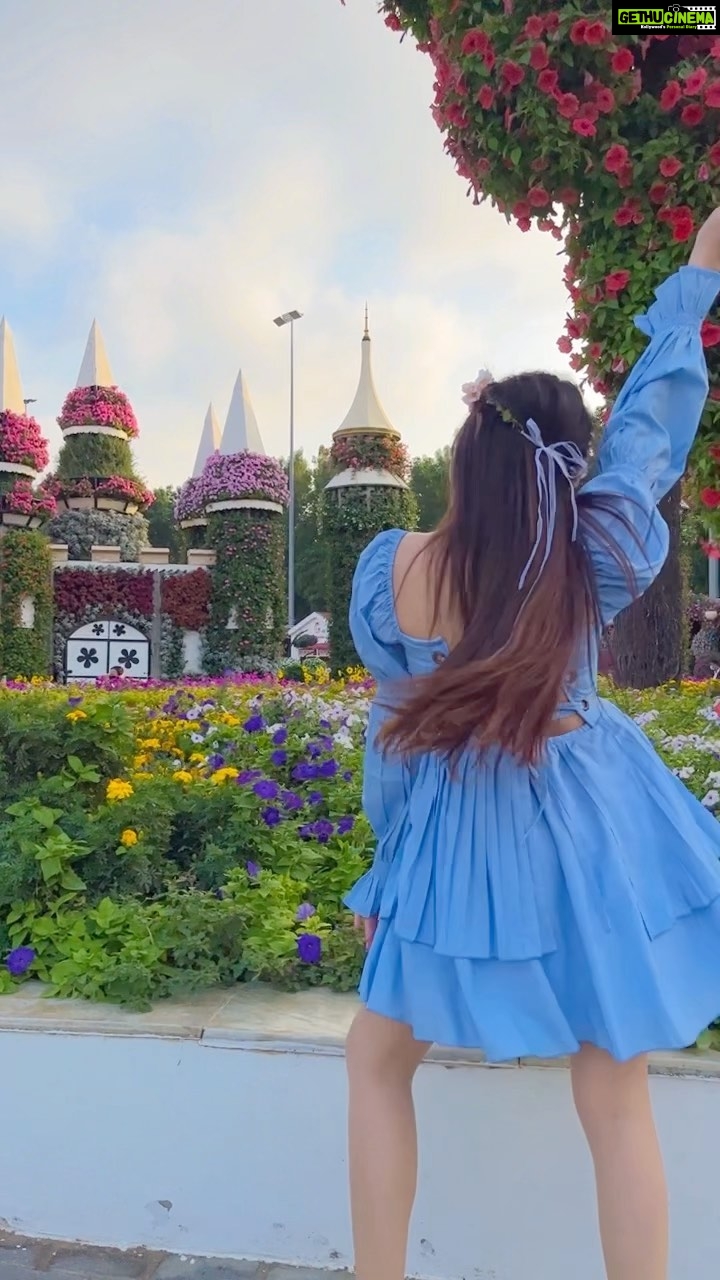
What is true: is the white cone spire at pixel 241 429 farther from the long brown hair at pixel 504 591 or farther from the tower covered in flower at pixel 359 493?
the long brown hair at pixel 504 591

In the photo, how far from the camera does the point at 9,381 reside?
1505 centimetres

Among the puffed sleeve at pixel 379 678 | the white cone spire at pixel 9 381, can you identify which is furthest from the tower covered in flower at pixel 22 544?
the puffed sleeve at pixel 379 678

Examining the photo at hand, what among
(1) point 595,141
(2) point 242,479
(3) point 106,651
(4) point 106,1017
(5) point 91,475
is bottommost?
(4) point 106,1017

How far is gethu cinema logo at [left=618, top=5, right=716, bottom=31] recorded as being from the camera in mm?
3395

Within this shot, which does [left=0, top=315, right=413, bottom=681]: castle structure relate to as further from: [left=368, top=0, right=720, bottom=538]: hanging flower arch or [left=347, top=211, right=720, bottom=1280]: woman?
[left=347, top=211, right=720, bottom=1280]: woman

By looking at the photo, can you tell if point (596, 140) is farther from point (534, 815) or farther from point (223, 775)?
point (534, 815)

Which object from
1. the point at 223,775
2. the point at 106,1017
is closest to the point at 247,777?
the point at 223,775

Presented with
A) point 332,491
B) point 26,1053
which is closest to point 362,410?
point 332,491

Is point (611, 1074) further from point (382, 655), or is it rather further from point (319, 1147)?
point (319, 1147)

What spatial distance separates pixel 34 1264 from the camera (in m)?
1.86

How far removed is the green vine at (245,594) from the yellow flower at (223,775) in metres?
11.3

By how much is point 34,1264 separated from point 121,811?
1077 mm

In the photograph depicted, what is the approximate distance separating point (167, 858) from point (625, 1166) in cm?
183

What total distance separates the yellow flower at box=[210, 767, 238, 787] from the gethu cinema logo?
123 inches
